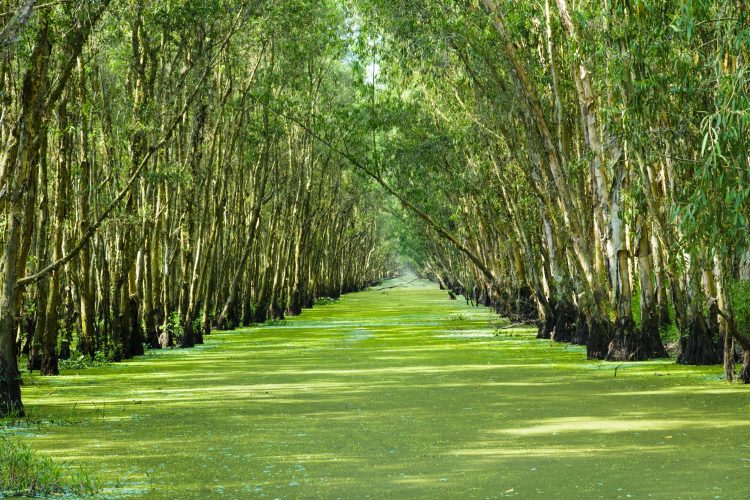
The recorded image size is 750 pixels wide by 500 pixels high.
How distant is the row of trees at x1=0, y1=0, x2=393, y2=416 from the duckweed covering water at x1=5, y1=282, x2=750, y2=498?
5.28ft

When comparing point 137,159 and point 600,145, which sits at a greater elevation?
point 137,159

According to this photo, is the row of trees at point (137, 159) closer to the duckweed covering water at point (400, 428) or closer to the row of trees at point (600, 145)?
the duckweed covering water at point (400, 428)

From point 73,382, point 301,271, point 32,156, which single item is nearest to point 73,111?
point 73,382

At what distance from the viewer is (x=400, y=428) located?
392 inches

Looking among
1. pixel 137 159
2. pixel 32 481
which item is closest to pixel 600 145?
pixel 137 159

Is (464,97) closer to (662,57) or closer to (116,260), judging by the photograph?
(116,260)

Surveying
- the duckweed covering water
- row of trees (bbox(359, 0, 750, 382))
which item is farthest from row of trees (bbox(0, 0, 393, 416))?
row of trees (bbox(359, 0, 750, 382))

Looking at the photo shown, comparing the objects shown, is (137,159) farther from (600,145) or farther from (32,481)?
(32,481)

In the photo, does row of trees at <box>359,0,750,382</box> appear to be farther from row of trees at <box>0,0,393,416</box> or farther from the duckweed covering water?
row of trees at <box>0,0,393,416</box>

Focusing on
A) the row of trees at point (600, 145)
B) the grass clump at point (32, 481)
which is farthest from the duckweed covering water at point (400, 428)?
the row of trees at point (600, 145)

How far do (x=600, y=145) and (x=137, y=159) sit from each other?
6.44 metres

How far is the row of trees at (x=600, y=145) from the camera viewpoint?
9.68 meters

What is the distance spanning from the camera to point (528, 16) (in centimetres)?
1709

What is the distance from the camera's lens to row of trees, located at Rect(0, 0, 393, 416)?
453 inches
